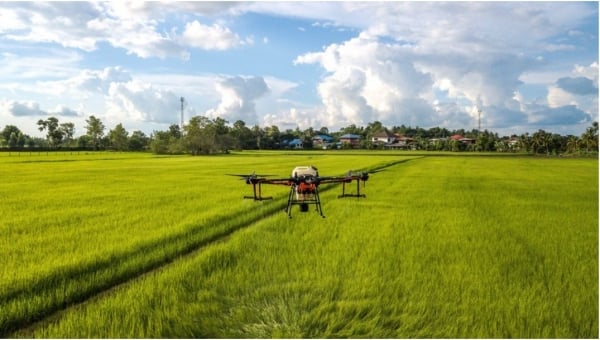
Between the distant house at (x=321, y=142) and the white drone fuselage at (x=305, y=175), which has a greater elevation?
the distant house at (x=321, y=142)

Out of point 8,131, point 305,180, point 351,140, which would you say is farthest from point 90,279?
point 351,140

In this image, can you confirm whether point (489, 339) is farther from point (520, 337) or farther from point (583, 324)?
point (583, 324)

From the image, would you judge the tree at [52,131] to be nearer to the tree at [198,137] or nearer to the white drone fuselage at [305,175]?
the tree at [198,137]

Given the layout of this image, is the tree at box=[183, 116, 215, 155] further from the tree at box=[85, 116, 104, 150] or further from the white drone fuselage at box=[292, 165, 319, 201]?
the white drone fuselage at box=[292, 165, 319, 201]

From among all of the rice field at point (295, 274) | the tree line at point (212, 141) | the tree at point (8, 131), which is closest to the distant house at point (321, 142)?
the tree line at point (212, 141)

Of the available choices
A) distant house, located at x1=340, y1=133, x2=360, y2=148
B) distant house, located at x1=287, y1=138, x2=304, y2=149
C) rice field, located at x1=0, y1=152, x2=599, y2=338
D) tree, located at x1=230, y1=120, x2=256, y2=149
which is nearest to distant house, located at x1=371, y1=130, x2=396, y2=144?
distant house, located at x1=340, y1=133, x2=360, y2=148

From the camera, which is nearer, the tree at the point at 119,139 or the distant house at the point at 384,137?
the tree at the point at 119,139
